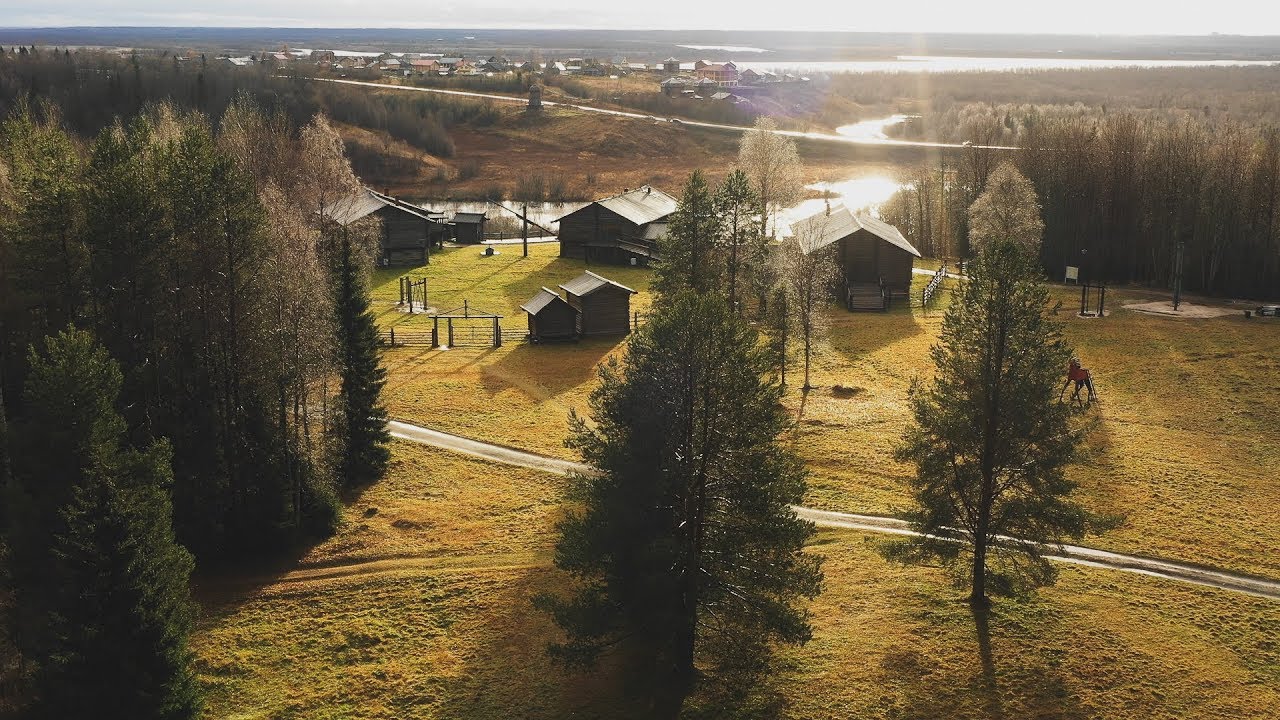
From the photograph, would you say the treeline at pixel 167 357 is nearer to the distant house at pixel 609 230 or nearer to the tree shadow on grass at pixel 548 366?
the tree shadow on grass at pixel 548 366

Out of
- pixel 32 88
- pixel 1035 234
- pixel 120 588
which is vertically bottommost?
pixel 120 588

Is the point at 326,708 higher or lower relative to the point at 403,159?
lower

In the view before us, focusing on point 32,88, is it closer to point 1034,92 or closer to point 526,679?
point 526,679

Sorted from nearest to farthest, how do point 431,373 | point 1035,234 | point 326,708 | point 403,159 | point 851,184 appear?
point 326,708 < point 431,373 < point 1035,234 < point 851,184 < point 403,159

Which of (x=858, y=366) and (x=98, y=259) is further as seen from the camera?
(x=858, y=366)

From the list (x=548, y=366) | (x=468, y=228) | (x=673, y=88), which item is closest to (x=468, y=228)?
(x=468, y=228)

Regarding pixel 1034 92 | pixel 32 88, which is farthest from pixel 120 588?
pixel 1034 92

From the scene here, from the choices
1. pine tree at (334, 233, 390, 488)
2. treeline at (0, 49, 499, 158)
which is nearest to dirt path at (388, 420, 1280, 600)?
pine tree at (334, 233, 390, 488)
